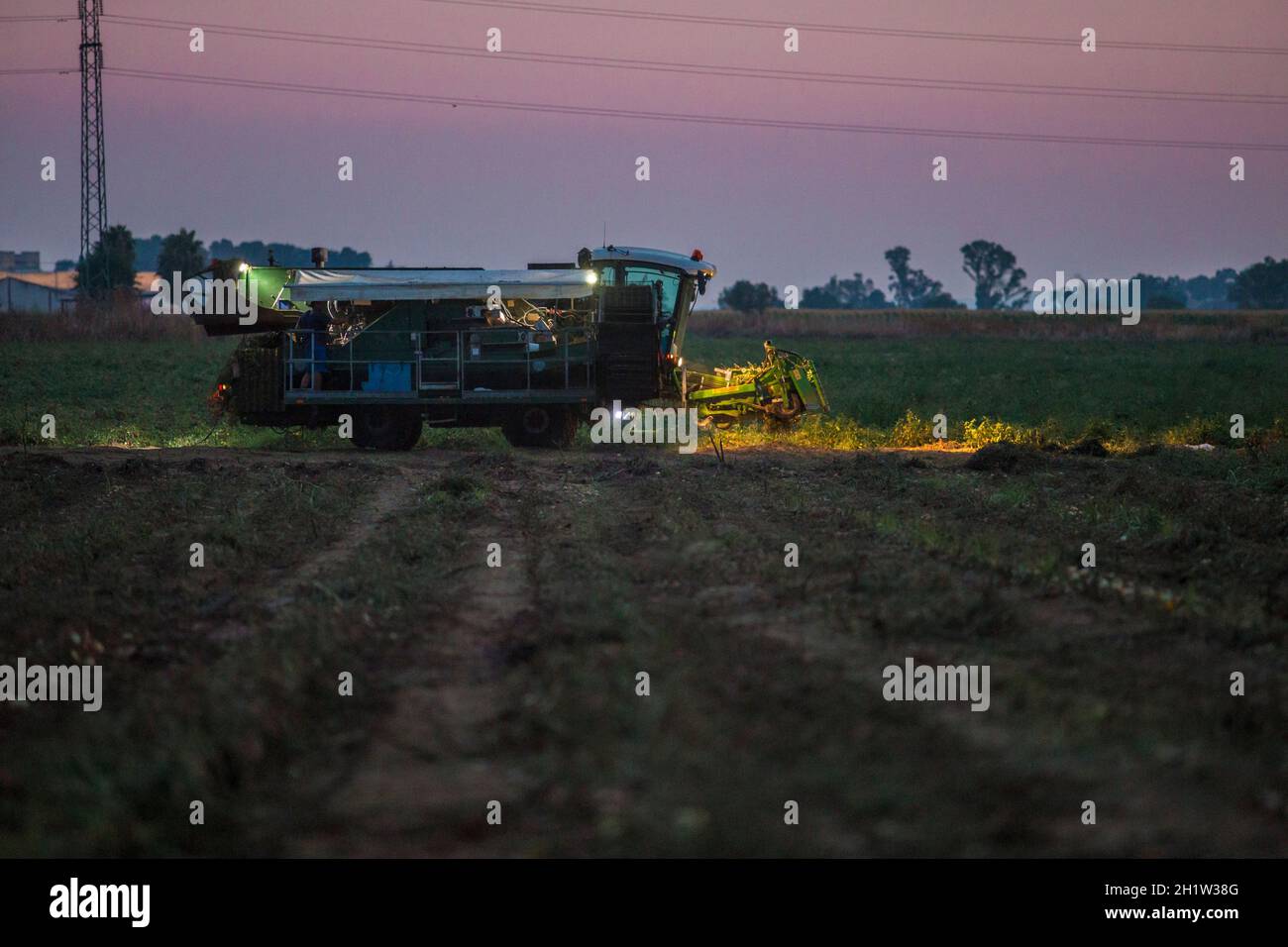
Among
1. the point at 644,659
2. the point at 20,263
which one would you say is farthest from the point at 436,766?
the point at 20,263

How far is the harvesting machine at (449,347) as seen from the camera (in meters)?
24.3

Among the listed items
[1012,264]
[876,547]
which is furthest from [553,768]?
[1012,264]

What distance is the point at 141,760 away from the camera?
20.5 feet

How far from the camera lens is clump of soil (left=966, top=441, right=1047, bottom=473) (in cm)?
2080

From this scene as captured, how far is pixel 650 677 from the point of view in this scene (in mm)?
7578

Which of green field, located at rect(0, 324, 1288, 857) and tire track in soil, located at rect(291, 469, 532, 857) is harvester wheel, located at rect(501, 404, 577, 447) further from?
tire track in soil, located at rect(291, 469, 532, 857)

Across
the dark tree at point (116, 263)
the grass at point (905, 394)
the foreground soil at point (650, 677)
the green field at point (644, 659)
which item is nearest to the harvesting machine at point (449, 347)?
the grass at point (905, 394)

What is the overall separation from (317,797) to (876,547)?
7.65 m

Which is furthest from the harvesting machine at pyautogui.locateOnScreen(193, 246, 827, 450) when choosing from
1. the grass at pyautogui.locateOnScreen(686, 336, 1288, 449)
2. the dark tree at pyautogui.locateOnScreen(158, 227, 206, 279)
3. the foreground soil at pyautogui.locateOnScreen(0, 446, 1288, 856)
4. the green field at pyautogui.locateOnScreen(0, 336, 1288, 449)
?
the dark tree at pyautogui.locateOnScreen(158, 227, 206, 279)

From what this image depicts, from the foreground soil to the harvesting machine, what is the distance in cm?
829

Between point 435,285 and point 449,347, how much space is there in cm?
113

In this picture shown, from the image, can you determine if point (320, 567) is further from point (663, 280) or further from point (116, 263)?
point (116, 263)

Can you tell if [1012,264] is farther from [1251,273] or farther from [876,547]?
[876,547]

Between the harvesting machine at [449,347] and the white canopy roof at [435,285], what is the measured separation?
2 cm
